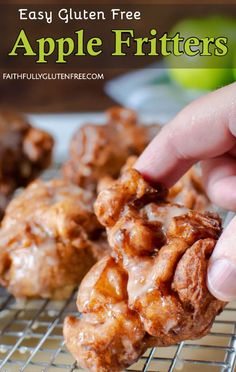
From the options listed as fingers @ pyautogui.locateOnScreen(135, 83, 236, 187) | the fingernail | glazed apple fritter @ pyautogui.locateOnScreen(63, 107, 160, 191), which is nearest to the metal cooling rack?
the fingernail

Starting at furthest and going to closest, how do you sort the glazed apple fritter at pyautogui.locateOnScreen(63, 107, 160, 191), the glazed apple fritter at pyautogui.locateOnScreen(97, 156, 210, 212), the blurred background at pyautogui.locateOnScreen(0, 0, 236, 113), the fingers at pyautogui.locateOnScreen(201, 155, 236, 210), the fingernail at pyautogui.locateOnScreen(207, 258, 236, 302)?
1. the blurred background at pyautogui.locateOnScreen(0, 0, 236, 113)
2. the glazed apple fritter at pyautogui.locateOnScreen(63, 107, 160, 191)
3. the glazed apple fritter at pyautogui.locateOnScreen(97, 156, 210, 212)
4. the fingers at pyautogui.locateOnScreen(201, 155, 236, 210)
5. the fingernail at pyautogui.locateOnScreen(207, 258, 236, 302)

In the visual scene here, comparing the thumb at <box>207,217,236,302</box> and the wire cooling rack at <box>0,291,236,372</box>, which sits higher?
the thumb at <box>207,217,236,302</box>

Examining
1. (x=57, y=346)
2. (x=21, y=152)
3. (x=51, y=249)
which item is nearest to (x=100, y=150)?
(x=21, y=152)

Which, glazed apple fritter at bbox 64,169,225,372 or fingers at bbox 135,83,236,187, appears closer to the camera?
glazed apple fritter at bbox 64,169,225,372

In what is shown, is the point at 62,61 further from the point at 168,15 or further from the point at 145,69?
the point at 168,15

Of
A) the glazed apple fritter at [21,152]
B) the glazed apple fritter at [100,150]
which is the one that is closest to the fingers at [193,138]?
the glazed apple fritter at [100,150]

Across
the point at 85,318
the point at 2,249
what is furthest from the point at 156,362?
the point at 2,249

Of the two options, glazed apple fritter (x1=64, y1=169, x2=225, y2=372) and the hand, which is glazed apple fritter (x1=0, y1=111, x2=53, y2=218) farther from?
glazed apple fritter (x1=64, y1=169, x2=225, y2=372)
